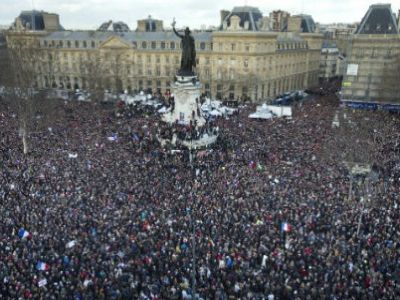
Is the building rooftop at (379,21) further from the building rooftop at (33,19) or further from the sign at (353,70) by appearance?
the building rooftop at (33,19)

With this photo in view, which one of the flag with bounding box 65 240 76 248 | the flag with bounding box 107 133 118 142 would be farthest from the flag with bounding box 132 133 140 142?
the flag with bounding box 65 240 76 248

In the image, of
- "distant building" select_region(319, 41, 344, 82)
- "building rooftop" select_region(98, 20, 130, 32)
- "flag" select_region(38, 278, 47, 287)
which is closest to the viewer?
"flag" select_region(38, 278, 47, 287)

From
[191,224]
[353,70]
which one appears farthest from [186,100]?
[353,70]

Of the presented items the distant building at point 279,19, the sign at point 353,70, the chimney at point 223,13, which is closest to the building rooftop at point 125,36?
the chimney at point 223,13

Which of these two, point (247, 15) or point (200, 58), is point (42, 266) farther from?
point (247, 15)

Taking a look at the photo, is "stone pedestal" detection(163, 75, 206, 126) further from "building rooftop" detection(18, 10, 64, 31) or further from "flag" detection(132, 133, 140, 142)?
"building rooftop" detection(18, 10, 64, 31)

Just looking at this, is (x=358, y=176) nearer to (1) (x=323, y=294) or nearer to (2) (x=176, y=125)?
(1) (x=323, y=294)

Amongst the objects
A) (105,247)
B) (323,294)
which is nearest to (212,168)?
(105,247)
